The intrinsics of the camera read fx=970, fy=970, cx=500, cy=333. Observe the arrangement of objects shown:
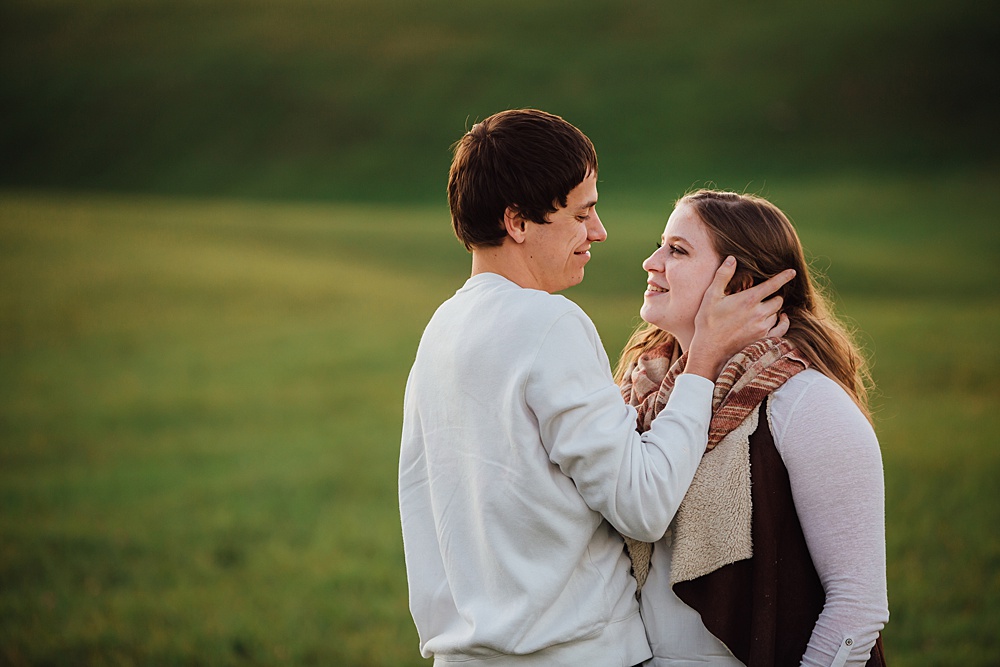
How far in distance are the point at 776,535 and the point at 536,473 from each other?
684 millimetres

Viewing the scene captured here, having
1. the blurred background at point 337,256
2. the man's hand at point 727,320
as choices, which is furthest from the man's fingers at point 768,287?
the blurred background at point 337,256

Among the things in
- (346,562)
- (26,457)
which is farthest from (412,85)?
(346,562)

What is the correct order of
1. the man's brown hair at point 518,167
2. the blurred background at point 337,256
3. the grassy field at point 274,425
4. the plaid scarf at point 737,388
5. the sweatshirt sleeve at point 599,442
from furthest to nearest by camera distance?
the blurred background at point 337,256 < the grassy field at point 274,425 < the plaid scarf at point 737,388 < the man's brown hair at point 518,167 < the sweatshirt sleeve at point 599,442

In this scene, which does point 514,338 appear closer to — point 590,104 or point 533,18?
point 590,104

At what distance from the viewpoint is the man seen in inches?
90.9

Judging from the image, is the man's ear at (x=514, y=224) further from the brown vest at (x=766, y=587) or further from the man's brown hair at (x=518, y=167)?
the brown vest at (x=766, y=587)

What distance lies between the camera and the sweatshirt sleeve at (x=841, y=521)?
245cm

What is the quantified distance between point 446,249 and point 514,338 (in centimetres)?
2044

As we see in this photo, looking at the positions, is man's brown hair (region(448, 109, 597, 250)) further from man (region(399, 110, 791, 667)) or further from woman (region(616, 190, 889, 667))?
→ woman (region(616, 190, 889, 667))

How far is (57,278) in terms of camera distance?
1919cm

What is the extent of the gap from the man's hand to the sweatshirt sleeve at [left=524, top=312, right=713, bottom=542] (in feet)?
0.97

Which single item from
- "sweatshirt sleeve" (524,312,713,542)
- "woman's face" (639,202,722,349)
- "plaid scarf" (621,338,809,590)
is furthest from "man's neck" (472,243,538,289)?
"plaid scarf" (621,338,809,590)

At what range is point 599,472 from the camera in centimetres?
228

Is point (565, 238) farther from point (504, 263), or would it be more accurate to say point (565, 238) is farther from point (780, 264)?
point (780, 264)
